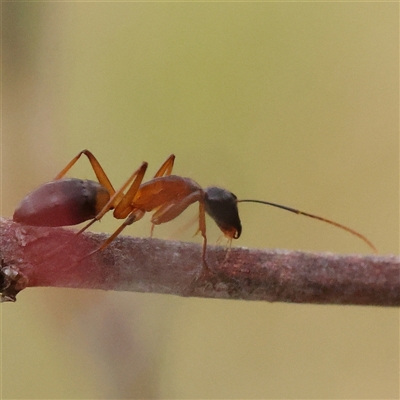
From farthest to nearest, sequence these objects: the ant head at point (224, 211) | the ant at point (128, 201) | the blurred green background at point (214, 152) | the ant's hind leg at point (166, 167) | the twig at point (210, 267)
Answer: the blurred green background at point (214, 152) → the ant's hind leg at point (166, 167) → the ant head at point (224, 211) → the ant at point (128, 201) → the twig at point (210, 267)

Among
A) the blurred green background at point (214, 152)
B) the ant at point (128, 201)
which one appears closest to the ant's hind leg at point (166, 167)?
the ant at point (128, 201)

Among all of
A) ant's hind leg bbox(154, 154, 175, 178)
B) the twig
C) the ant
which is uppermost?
ant's hind leg bbox(154, 154, 175, 178)

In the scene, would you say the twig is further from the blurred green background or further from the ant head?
the blurred green background

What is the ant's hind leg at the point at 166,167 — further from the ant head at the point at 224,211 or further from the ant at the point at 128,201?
the ant head at the point at 224,211

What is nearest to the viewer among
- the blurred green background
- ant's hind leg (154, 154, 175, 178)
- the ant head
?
the ant head

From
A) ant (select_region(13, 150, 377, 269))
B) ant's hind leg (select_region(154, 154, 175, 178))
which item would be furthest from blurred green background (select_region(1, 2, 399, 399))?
ant (select_region(13, 150, 377, 269))

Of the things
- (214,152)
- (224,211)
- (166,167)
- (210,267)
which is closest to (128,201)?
(166,167)

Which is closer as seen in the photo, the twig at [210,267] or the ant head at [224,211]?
the twig at [210,267]
